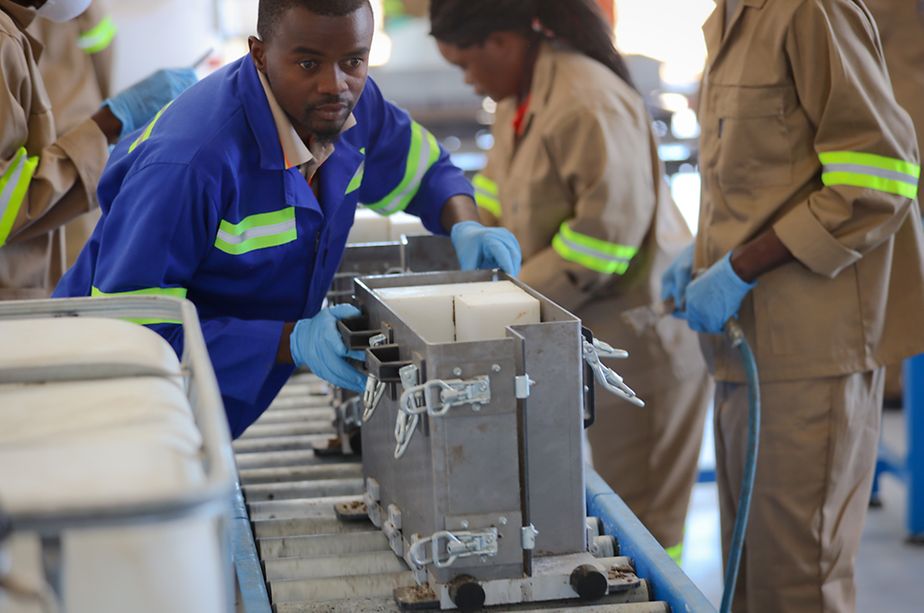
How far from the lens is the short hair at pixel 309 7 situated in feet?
5.24

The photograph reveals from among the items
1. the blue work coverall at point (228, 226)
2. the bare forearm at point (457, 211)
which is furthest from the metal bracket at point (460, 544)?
the bare forearm at point (457, 211)

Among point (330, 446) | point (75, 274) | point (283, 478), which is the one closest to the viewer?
point (75, 274)

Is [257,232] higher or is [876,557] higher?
[257,232]

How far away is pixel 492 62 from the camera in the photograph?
9.76 ft

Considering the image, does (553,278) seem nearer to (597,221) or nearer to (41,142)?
(597,221)

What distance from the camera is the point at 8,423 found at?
0.99m

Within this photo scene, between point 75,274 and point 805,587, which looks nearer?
point 75,274

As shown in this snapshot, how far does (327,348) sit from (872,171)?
47.1 inches

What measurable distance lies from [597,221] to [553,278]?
0.60 ft

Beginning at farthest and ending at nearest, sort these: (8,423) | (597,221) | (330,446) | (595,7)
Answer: (595,7) → (597,221) → (330,446) → (8,423)

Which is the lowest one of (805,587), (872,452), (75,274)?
(805,587)

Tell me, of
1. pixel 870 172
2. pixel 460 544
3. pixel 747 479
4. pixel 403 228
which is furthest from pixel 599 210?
pixel 460 544

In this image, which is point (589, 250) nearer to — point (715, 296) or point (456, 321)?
point (715, 296)

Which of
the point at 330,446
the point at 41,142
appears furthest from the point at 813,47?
the point at 41,142
